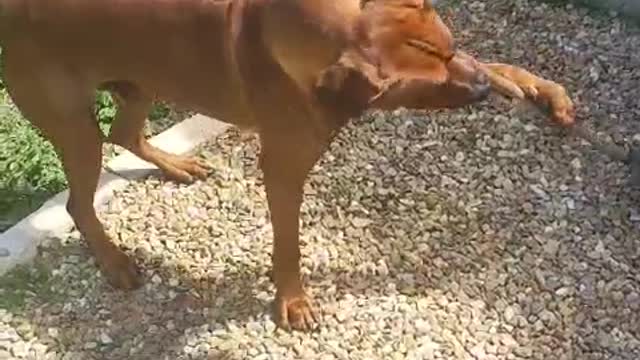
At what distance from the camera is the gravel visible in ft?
10.4

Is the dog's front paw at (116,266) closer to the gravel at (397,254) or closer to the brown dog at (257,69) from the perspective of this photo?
the gravel at (397,254)

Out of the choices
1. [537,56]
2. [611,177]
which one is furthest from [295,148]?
[537,56]

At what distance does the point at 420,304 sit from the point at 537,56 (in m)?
1.35

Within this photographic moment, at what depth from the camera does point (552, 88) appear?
3.58m

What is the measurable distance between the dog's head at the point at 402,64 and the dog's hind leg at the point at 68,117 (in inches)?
30.8

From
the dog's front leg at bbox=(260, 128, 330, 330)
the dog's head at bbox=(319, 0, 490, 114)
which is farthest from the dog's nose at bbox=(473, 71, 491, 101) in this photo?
the dog's front leg at bbox=(260, 128, 330, 330)

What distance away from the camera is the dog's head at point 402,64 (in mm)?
2398

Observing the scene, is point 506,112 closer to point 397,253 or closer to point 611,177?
point 611,177

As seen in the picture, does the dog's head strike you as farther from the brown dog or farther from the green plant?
the green plant

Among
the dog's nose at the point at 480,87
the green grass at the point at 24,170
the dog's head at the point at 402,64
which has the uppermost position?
the dog's head at the point at 402,64

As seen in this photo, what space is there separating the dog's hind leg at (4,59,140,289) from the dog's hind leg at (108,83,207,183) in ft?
0.49

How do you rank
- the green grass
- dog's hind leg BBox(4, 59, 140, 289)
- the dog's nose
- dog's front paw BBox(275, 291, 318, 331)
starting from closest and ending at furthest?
the dog's nose < dog's hind leg BBox(4, 59, 140, 289) < dog's front paw BBox(275, 291, 318, 331) < the green grass

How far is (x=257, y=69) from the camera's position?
270 centimetres

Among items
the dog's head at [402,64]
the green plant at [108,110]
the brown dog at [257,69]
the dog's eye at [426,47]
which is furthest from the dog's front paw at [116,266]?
the dog's eye at [426,47]
